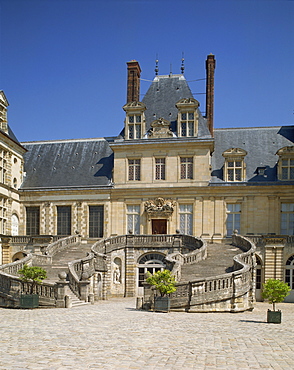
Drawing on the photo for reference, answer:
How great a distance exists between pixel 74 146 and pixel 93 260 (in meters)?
14.1

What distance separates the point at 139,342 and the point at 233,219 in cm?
2073

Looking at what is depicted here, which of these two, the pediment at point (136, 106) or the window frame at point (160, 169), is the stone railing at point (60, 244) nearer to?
the window frame at point (160, 169)

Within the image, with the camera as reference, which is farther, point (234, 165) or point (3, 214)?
point (234, 165)

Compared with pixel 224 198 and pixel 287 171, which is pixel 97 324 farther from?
pixel 287 171

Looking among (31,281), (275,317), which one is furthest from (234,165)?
(31,281)

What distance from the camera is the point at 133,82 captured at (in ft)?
115

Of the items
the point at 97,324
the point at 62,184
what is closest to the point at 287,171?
the point at 62,184

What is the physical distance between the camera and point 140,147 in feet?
106

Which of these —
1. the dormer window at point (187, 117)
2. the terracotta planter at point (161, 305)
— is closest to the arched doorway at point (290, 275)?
Answer: the dormer window at point (187, 117)

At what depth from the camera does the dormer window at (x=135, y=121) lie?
3278cm

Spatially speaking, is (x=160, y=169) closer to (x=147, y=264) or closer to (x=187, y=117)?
(x=187, y=117)

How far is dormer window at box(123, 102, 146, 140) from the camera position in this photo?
3278 cm

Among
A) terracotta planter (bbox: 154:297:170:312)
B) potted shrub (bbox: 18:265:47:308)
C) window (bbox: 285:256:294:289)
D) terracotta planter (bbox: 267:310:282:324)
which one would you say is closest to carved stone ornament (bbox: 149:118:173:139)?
window (bbox: 285:256:294:289)

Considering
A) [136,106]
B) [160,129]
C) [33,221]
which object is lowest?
[33,221]
